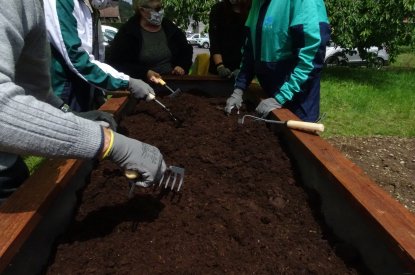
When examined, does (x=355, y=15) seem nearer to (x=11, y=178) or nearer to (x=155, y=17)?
(x=155, y=17)

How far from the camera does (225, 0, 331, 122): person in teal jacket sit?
2.24 meters

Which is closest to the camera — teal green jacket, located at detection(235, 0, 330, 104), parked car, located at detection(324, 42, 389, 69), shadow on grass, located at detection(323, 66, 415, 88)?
teal green jacket, located at detection(235, 0, 330, 104)

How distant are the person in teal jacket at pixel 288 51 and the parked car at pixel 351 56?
5.98 metres

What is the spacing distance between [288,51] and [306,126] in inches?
24.0

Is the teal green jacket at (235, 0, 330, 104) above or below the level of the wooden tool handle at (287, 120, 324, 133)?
above

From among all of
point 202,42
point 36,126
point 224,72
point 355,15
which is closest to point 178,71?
point 224,72

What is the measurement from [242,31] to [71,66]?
2.06 meters

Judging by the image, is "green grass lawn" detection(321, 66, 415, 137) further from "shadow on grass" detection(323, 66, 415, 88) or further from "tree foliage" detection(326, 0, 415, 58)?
"tree foliage" detection(326, 0, 415, 58)

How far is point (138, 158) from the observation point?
138cm

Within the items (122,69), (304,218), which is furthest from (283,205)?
(122,69)

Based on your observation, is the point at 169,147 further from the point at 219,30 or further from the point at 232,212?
the point at 219,30

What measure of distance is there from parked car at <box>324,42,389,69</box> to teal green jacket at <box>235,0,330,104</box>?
6039 millimetres

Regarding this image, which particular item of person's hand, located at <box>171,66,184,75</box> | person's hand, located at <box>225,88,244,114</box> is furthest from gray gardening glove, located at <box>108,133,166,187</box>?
person's hand, located at <box>171,66,184,75</box>

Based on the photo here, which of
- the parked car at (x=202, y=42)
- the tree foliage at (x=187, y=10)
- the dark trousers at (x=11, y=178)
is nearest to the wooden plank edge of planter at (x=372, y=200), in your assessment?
the dark trousers at (x=11, y=178)
